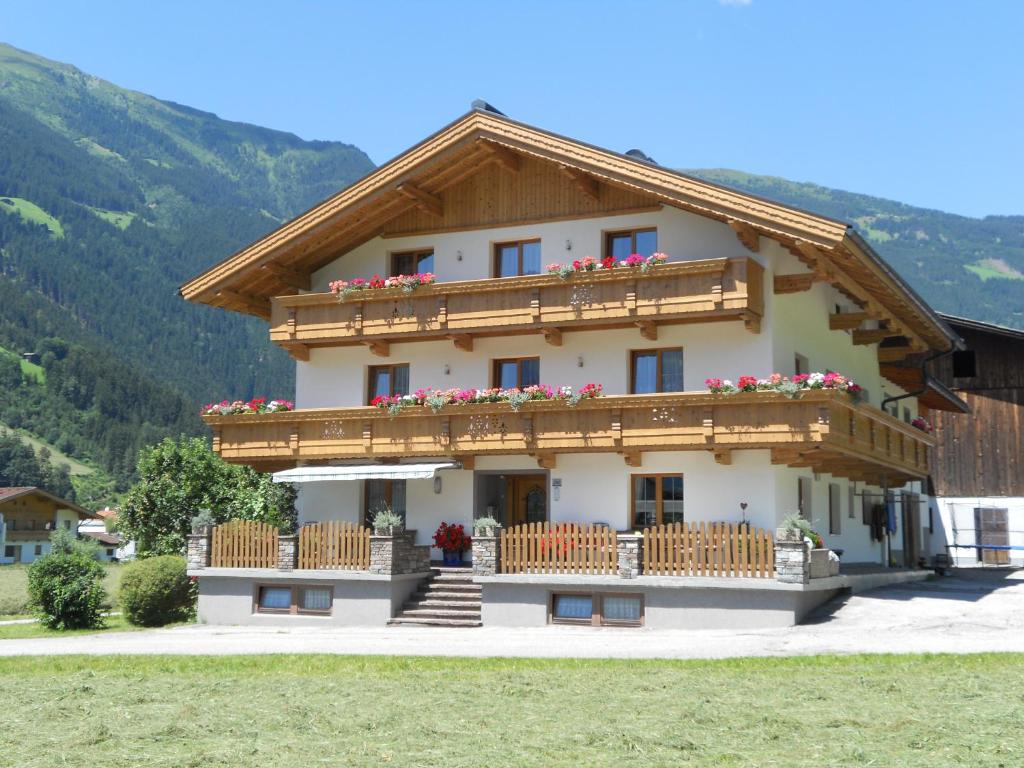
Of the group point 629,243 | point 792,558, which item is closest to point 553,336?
point 629,243

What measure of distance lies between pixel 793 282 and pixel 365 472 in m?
10.0

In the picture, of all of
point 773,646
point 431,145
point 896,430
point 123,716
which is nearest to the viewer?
point 123,716

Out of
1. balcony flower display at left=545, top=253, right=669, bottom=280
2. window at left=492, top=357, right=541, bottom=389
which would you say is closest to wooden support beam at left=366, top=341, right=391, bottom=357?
window at left=492, top=357, right=541, bottom=389

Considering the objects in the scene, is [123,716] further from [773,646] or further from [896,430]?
[896,430]

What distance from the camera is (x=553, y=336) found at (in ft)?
83.7

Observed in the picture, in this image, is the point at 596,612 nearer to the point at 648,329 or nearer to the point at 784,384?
the point at 784,384

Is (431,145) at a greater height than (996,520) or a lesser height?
greater

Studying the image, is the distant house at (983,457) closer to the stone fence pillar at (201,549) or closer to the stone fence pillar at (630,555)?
the stone fence pillar at (630,555)

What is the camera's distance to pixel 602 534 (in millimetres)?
21891

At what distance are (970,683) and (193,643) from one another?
12.8 metres

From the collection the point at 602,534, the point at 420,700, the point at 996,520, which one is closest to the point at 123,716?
the point at 420,700

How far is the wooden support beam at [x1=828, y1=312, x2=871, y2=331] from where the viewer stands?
89.9 feet

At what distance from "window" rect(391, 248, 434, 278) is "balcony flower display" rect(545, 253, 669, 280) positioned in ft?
12.8

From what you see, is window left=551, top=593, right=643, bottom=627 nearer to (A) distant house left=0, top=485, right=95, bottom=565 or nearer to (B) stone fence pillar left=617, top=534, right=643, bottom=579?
(B) stone fence pillar left=617, top=534, right=643, bottom=579
